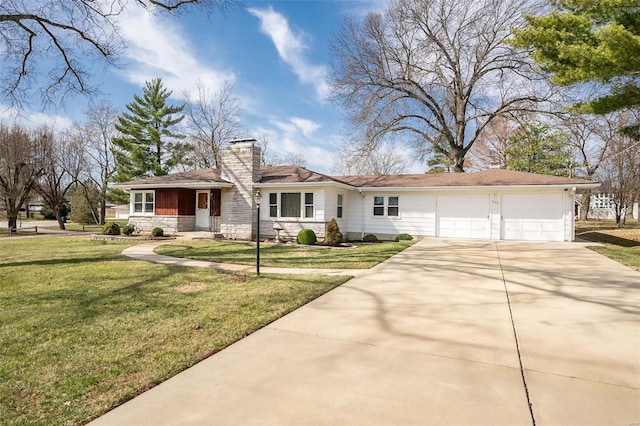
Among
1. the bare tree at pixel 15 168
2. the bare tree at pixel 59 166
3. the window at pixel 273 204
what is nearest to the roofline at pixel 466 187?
the window at pixel 273 204

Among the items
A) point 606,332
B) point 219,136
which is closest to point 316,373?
point 606,332

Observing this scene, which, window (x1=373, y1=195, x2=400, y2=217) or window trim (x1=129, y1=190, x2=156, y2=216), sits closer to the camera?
window (x1=373, y1=195, x2=400, y2=217)

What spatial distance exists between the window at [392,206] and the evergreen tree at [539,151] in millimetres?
14723

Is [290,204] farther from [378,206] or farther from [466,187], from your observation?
[466,187]

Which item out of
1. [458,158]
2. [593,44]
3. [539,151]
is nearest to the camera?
[593,44]

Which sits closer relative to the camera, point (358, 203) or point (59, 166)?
point (358, 203)

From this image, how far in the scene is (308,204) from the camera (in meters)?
15.0

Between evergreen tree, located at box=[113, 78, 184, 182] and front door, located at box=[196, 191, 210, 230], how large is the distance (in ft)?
51.7

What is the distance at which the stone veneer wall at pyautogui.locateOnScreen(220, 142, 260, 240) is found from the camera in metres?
15.6

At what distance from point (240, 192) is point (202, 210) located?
2.69 m

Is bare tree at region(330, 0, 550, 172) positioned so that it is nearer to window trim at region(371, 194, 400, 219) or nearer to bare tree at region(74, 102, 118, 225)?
window trim at region(371, 194, 400, 219)

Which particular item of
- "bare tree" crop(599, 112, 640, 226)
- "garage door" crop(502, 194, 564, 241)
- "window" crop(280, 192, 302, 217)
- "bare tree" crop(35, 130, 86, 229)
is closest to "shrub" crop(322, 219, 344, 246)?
"window" crop(280, 192, 302, 217)

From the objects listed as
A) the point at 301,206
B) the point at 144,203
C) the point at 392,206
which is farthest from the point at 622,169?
the point at 144,203

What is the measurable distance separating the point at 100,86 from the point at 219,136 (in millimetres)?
19019
